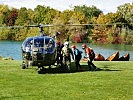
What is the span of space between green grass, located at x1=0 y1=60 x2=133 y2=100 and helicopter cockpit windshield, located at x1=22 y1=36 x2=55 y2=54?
45.7 inches

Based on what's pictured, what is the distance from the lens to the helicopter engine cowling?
21531mm

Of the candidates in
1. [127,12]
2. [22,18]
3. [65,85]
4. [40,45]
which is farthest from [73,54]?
[22,18]

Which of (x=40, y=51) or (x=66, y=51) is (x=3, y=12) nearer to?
(x=66, y=51)

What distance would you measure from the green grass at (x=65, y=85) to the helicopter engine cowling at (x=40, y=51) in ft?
2.10

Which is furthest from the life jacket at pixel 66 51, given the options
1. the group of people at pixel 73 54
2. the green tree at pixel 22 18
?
the green tree at pixel 22 18

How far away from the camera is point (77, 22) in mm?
102750

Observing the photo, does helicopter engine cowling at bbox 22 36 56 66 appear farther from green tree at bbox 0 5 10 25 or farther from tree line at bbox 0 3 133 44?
green tree at bbox 0 5 10 25

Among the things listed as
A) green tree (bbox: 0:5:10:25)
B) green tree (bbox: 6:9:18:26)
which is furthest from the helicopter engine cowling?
green tree (bbox: 0:5:10:25)

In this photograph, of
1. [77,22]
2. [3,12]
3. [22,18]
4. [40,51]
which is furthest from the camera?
[3,12]

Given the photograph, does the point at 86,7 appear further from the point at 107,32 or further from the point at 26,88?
the point at 26,88

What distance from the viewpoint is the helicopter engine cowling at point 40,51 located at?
70.6 feet

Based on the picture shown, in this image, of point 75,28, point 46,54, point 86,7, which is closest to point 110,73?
point 46,54

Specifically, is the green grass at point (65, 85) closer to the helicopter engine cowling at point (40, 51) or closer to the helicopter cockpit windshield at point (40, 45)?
the helicopter engine cowling at point (40, 51)

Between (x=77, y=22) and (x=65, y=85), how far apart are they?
85802mm
